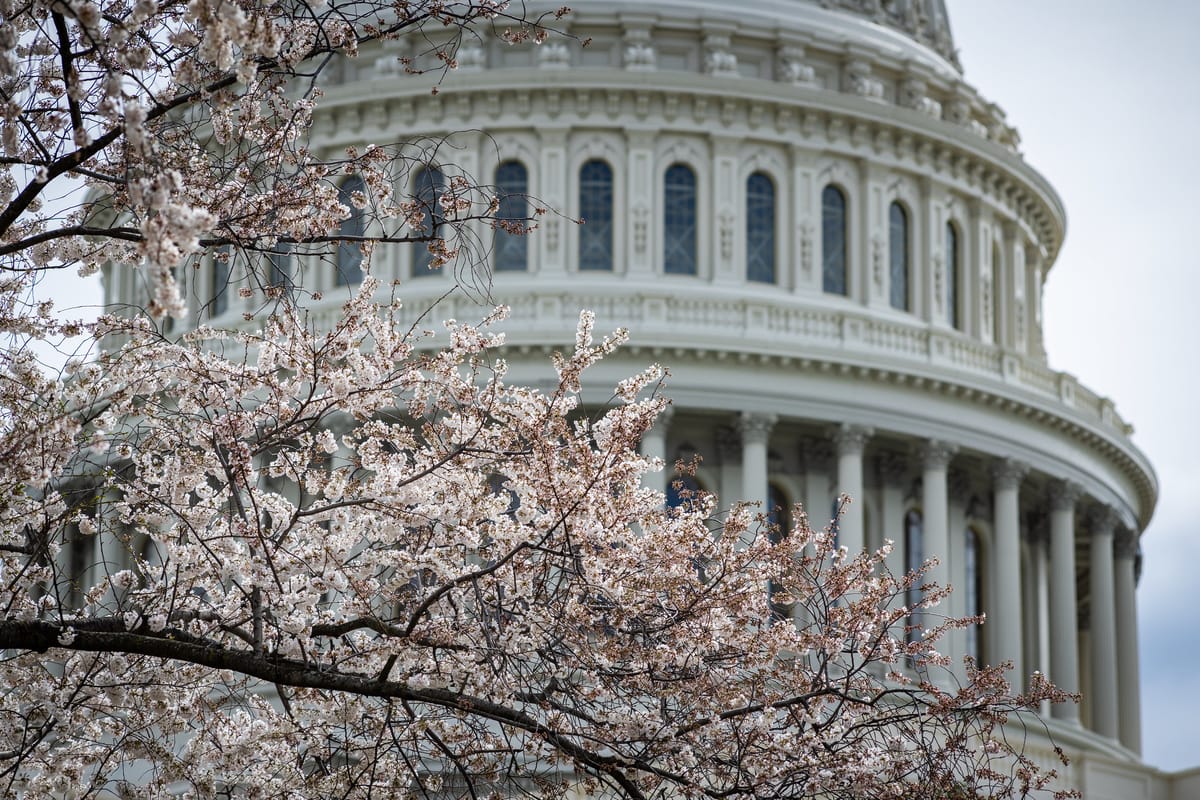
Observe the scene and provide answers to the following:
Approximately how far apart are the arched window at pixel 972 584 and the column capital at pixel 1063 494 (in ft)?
7.17

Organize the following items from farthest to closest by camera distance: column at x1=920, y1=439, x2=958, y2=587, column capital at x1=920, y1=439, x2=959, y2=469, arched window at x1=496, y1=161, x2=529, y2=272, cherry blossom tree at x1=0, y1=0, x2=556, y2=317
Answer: arched window at x1=496, y1=161, x2=529, y2=272 < column capital at x1=920, y1=439, x2=959, y2=469 < column at x1=920, y1=439, x2=958, y2=587 < cherry blossom tree at x1=0, y1=0, x2=556, y2=317

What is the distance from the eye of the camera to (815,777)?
46.4 feet

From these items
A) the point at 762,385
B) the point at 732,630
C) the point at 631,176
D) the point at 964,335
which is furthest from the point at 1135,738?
the point at 732,630

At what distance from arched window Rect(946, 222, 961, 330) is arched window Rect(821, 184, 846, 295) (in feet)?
11.9

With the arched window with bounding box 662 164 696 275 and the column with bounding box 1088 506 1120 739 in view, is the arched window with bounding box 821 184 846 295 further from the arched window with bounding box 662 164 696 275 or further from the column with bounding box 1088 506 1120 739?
the column with bounding box 1088 506 1120 739

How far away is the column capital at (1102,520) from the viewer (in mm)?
59875

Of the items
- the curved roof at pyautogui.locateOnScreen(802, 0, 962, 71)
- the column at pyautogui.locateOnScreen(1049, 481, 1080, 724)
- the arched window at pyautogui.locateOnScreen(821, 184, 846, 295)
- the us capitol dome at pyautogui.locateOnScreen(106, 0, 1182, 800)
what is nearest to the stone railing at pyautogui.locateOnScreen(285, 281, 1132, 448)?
the us capitol dome at pyautogui.locateOnScreen(106, 0, 1182, 800)

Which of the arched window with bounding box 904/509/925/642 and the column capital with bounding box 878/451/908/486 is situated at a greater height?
the column capital with bounding box 878/451/908/486

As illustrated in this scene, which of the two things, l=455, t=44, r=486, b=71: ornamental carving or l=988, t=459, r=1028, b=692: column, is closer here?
l=988, t=459, r=1028, b=692: column

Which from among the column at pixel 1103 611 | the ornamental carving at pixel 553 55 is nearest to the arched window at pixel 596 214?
the ornamental carving at pixel 553 55

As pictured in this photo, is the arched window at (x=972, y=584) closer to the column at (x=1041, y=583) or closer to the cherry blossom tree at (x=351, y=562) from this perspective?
the column at (x=1041, y=583)

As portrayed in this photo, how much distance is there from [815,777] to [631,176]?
42.2m

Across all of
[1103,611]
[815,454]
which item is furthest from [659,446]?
[1103,611]

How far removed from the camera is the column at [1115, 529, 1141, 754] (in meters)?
59.9
